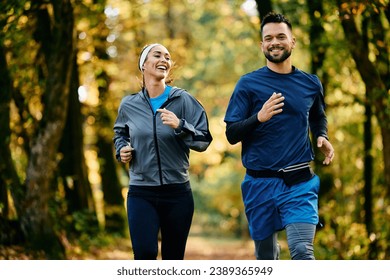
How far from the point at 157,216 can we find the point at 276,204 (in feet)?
3.36

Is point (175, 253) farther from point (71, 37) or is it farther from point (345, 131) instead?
point (345, 131)

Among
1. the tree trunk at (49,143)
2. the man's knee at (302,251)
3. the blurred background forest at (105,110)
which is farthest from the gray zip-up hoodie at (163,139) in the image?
the tree trunk at (49,143)

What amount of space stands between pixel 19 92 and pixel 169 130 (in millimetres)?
6944

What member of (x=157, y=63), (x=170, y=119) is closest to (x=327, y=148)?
(x=170, y=119)

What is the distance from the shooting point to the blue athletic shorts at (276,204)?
5.89 meters

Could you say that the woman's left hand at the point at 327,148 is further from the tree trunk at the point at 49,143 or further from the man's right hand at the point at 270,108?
the tree trunk at the point at 49,143

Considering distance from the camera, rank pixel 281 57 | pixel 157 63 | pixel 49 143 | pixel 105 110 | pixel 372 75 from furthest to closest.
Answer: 1. pixel 105 110
2. pixel 49 143
3. pixel 372 75
4. pixel 157 63
5. pixel 281 57

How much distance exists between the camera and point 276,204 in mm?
6000

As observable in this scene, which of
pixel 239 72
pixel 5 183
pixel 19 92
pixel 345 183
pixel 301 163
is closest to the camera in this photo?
pixel 301 163

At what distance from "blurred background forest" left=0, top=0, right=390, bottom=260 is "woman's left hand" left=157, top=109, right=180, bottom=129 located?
231 centimetres

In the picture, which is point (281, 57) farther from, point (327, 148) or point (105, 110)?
point (105, 110)

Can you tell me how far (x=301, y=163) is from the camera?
6012 millimetres

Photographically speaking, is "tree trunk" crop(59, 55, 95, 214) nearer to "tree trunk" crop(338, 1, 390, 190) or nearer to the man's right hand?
"tree trunk" crop(338, 1, 390, 190)
